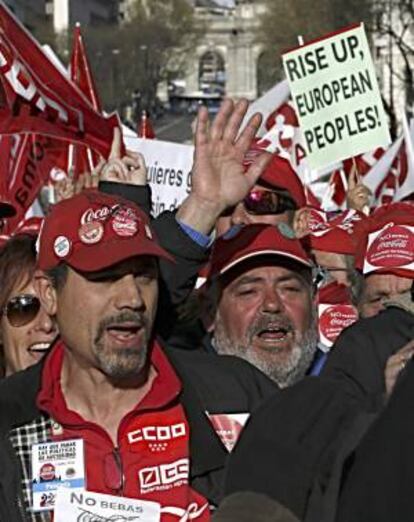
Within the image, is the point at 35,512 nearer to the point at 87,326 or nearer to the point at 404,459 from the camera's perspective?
the point at 87,326

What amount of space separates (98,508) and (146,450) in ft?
0.56

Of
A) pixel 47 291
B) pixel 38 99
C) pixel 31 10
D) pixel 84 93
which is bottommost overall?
pixel 47 291

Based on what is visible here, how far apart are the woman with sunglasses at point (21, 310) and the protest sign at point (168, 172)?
424 centimetres

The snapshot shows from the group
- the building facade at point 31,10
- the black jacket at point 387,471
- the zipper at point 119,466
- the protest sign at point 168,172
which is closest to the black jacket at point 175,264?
the zipper at point 119,466

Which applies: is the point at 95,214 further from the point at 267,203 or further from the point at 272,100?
the point at 272,100

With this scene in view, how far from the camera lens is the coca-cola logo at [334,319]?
213 inches

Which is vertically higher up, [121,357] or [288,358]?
[121,357]

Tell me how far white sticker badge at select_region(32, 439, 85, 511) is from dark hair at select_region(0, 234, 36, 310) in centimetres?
137

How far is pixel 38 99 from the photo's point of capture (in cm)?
765

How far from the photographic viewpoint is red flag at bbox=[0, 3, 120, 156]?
752cm

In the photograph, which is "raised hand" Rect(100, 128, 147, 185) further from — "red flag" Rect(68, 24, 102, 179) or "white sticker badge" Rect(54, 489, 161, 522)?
"red flag" Rect(68, 24, 102, 179)

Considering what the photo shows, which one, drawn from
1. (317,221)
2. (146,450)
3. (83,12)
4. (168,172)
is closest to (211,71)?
(83,12)

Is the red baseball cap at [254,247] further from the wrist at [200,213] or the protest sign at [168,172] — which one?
the protest sign at [168,172]

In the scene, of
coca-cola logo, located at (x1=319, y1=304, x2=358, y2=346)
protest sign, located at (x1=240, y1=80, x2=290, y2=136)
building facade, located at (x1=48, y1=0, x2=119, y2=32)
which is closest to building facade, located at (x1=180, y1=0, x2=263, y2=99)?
building facade, located at (x1=48, y1=0, x2=119, y2=32)
